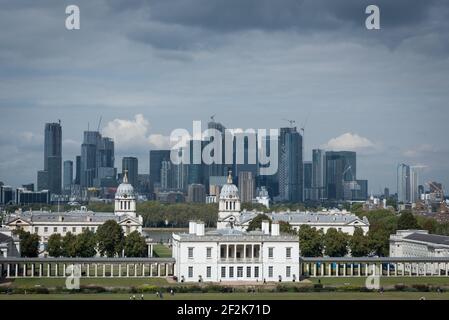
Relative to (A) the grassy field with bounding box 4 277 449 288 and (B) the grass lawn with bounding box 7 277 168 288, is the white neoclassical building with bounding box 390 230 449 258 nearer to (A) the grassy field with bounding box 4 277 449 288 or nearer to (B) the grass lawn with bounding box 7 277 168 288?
(A) the grassy field with bounding box 4 277 449 288

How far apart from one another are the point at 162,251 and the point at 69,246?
660 inches

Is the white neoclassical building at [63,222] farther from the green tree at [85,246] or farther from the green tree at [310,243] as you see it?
the green tree at [310,243]

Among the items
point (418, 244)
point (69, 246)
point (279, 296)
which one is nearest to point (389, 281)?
point (279, 296)

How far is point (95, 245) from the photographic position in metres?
82.2

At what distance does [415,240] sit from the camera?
90.2m

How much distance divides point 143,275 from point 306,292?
16603 mm

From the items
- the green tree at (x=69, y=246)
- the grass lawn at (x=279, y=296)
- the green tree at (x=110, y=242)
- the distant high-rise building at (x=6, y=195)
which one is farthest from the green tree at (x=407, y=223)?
the distant high-rise building at (x=6, y=195)

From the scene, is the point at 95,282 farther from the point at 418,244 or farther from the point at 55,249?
the point at 418,244

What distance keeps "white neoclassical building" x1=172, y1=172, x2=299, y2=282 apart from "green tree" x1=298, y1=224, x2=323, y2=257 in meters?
12.9

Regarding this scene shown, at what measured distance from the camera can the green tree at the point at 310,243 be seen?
265ft
